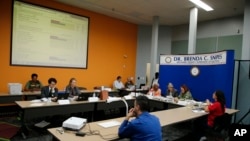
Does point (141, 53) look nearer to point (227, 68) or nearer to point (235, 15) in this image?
point (235, 15)

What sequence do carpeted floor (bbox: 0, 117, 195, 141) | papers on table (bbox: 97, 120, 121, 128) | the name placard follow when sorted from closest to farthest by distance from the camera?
papers on table (bbox: 97, 120, 121, 128) → carpeted floor (bbox: 0, 117, 195, 141) → the name placard

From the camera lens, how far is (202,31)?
812cm

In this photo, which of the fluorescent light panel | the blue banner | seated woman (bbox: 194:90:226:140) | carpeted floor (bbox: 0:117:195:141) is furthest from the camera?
the fluorescent light panel

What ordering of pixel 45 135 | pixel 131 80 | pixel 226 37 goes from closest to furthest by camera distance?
pixel 45 135 → pixel 226 37 → pixel 131 80

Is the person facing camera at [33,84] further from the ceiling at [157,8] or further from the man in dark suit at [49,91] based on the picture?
the ceiling at [157,8]

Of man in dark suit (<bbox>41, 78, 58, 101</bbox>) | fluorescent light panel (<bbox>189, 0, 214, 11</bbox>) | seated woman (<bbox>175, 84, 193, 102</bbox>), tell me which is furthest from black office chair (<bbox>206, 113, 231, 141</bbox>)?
fluorescent light panel (<bbox>189, 0, 214, 11</bbox>)

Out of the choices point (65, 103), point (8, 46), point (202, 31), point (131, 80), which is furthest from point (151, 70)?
point (8, 46)

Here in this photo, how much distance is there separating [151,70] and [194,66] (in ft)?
7.02

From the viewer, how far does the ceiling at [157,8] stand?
612 cm

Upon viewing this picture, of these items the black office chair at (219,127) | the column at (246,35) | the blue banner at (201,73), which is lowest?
the black office chair at (219,127)

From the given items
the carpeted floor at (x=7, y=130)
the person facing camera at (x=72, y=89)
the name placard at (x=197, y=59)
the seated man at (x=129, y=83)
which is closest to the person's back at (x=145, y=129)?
the carpeted floor at (x=7, y=130)

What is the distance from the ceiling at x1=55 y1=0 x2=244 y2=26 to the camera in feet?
20.1

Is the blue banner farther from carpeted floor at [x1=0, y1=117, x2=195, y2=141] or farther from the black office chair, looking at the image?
the black office chair

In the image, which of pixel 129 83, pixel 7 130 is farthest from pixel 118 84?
pixel 7 130
